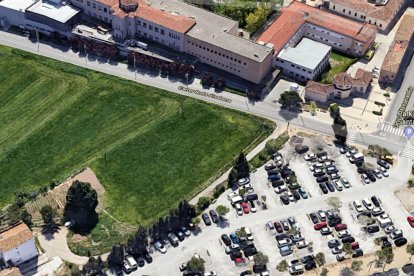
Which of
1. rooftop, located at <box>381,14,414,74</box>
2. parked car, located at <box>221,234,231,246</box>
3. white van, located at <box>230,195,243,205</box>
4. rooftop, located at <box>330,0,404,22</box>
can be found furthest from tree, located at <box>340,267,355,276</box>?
rooftop, located at <box>330,0,404,22</box>

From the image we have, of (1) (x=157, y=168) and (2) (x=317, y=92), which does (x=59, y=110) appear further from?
(2) (x=317, y=92)

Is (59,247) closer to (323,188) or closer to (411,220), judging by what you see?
(323,188)

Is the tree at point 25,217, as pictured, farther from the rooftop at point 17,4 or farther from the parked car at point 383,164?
the parked car at point 383,164

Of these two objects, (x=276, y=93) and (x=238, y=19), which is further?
(x=238, y=19)

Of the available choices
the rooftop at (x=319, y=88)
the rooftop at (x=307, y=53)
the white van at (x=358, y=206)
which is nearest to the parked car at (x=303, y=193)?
the white van at (x=358, y=206)

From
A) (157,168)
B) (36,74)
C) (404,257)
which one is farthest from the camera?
(36,74)

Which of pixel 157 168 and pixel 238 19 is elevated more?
pixel 238 19

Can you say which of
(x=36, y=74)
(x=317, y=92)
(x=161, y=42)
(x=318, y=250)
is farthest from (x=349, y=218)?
(x=36, y=74)
